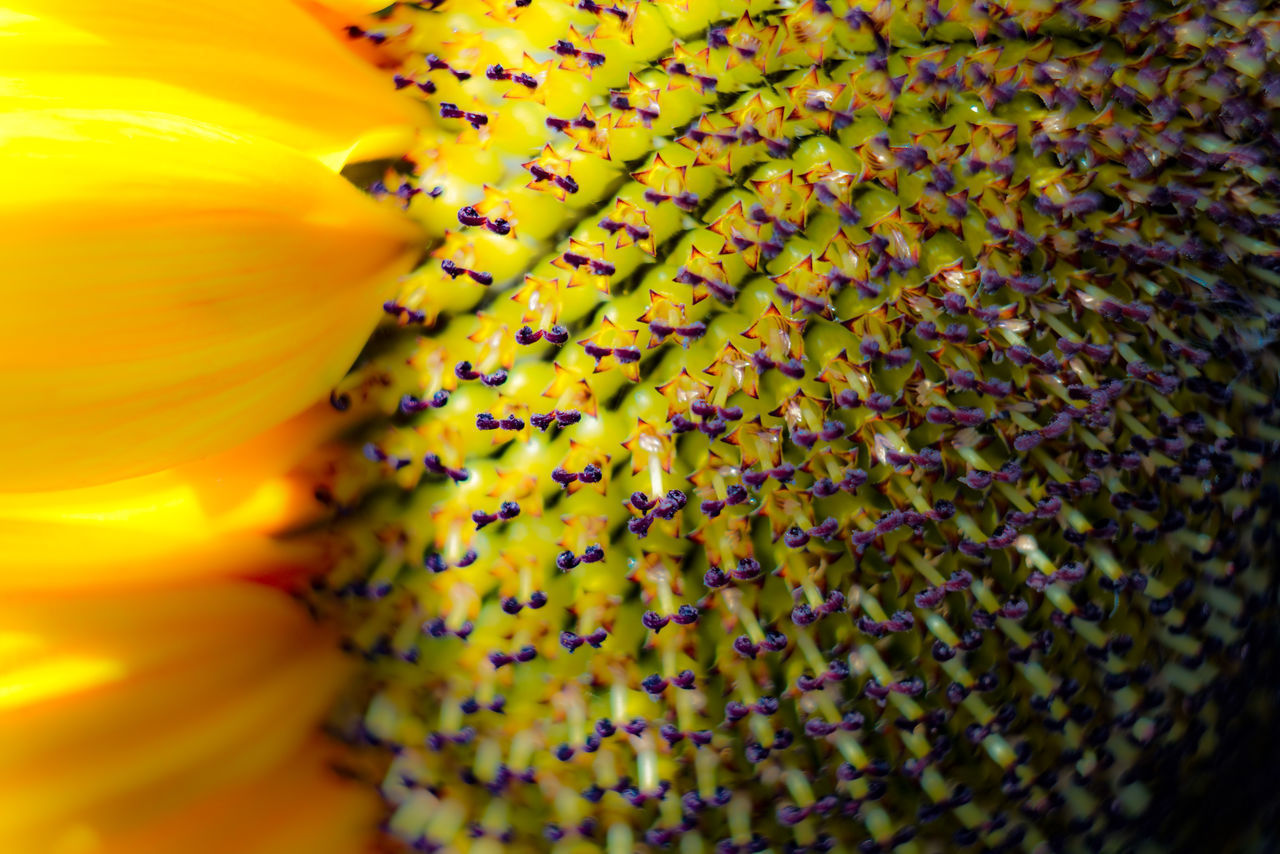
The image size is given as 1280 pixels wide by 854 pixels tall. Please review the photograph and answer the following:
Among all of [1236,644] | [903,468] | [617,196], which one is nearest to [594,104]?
[617,196]

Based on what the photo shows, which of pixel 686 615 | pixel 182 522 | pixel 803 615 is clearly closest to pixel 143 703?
pixel 182 522

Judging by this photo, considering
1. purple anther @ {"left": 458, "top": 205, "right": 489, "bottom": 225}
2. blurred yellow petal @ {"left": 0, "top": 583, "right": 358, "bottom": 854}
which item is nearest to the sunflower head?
purple anther @ {"left": 458, "top": 205, "right": 489, "bottom": 225}

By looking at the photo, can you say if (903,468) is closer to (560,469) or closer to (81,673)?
(560,469)

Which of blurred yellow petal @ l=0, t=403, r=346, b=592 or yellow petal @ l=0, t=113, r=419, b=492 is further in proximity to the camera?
blurred yellow petal @ l=0, t=403, r=346, b=592

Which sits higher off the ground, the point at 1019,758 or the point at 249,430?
the point at 249,430

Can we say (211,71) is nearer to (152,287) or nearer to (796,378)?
(152,287)

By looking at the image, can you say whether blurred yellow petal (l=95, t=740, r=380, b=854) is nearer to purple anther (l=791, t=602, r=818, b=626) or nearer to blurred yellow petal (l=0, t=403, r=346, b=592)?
blurred yellow petal (l=0, t=403, r=346, b=592)

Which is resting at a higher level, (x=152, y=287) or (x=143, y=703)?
(x=152, y=287)

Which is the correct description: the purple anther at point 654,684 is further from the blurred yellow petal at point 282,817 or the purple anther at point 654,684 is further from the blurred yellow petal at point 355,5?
the blurred yellow petal at point 355,5
